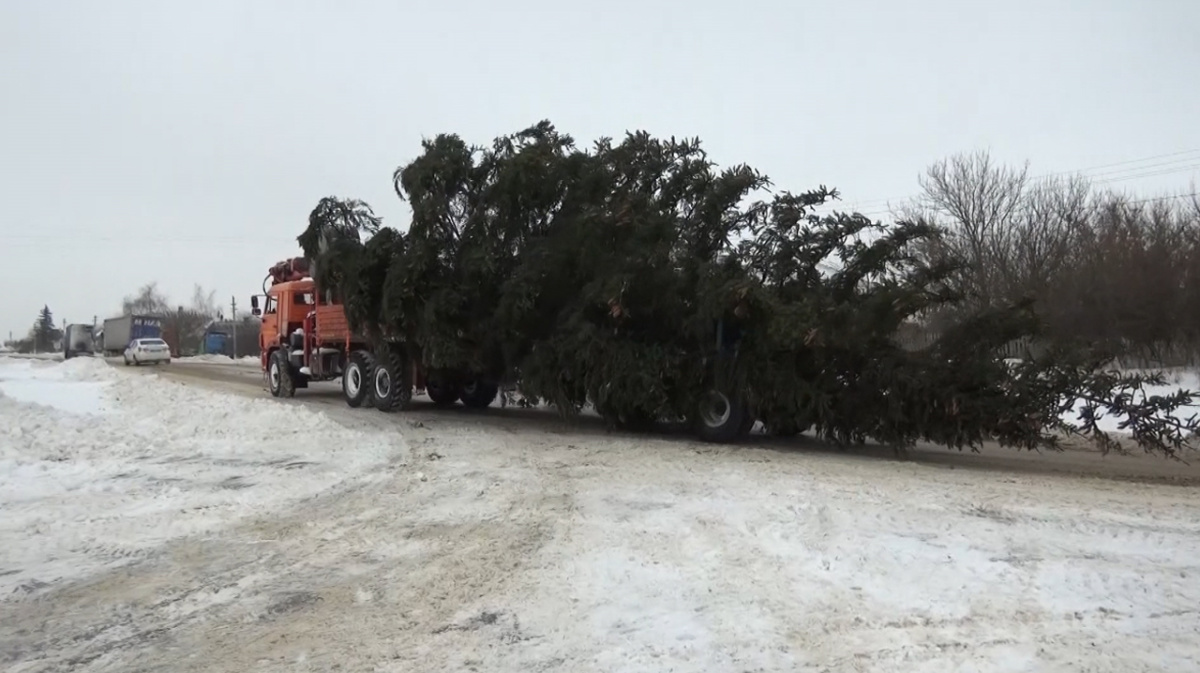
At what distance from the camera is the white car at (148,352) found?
45.7 meters

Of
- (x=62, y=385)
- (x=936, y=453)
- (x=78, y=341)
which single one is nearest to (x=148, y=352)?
(x=78, y=341)

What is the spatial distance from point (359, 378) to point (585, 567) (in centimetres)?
1380

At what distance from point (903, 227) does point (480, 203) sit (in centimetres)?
740

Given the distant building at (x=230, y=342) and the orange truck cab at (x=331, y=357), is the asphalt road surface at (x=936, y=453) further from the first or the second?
the distant building at (x=230, y=342)

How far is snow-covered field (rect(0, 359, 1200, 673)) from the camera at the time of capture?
16.5ft

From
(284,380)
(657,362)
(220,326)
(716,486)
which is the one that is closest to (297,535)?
(716,486)

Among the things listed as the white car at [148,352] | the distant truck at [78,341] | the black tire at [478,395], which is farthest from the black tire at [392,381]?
the distant truck at [78,341]

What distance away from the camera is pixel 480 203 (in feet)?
54.1

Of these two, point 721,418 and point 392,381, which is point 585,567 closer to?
point 721,418

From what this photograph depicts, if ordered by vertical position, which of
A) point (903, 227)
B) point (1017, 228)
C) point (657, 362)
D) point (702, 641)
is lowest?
point (702, 641)

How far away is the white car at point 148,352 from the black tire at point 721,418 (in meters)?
39.5

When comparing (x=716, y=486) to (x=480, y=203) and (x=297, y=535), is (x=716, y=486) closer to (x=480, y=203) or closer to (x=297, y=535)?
(x=297, y=535)

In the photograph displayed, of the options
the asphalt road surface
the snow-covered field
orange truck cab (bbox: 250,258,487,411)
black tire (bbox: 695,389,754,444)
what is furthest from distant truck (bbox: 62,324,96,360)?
black tire (bbox: 695,389,754,444)

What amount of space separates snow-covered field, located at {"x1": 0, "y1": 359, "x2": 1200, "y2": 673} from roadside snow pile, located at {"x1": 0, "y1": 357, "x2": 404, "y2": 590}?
0.05m
